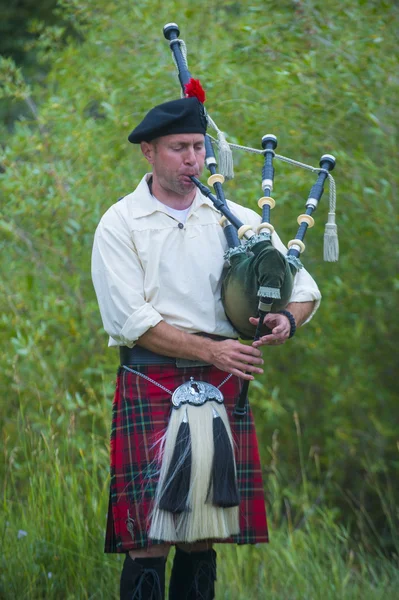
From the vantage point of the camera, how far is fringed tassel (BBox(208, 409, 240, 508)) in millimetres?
2988

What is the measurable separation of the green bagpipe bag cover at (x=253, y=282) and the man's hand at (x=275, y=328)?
0.09 ft

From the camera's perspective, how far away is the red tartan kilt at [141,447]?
9.91 ft

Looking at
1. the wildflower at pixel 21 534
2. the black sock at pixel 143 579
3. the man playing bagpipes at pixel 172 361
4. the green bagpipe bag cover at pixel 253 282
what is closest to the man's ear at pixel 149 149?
the man playing bagpipes at pixel 172 361

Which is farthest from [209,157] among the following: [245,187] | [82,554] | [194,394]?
[245,187]

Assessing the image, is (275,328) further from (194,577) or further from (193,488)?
(194,577)

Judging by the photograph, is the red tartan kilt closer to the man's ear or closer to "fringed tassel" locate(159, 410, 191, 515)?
"fringed tassel" locate(159, 410, 191, 515)

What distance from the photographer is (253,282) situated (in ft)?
9.36

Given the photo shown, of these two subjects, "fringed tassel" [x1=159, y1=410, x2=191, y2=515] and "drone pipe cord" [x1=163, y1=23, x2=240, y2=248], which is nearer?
"fringed tassel" [x1=159, y1=410, x2=191, y2=515]

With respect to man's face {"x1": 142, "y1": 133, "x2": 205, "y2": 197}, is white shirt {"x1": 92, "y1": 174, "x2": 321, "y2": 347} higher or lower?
lower

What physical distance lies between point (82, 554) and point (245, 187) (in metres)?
2.19

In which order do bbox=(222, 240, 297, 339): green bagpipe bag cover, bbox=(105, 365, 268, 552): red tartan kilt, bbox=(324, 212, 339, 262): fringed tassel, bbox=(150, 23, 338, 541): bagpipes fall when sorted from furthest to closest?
1. bbox=(324, 212, 339, 262): fringed tassel
2. bbox=(105, 365, 268, 552): red tartan kilt
3. bbox=(150, 23, 338, 541): bagpipes
4. bbox=(222, 240, 297, 339): green bagpipe bag cover

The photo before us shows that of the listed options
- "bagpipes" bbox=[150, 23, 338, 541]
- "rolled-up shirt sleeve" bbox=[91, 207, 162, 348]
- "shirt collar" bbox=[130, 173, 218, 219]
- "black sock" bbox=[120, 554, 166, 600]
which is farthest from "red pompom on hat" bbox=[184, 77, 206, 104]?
"black sock" bbox=[120, 554, 166, 600]

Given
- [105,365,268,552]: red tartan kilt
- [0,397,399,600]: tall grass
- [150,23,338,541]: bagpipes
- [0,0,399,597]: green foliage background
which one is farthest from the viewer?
[0,0,399,597]: green foliage background

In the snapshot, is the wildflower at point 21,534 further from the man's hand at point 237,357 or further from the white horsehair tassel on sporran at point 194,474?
the man's hand at point 237,357
